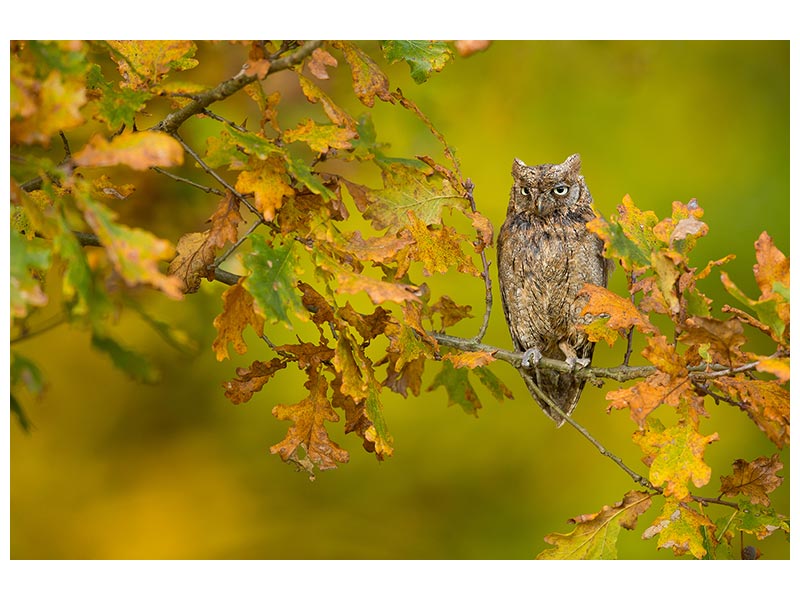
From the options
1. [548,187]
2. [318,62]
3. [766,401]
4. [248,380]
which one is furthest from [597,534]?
[318,62]

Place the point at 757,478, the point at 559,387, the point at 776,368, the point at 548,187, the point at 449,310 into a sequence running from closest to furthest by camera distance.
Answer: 1. the point at 776,368
2. the point at 757,478
3. the point at 449,310
4. the point at 548,187
5. the point at 559,387

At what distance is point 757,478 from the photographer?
1.36 metres

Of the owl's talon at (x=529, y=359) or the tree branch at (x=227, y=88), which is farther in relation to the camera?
the owl's talon at (x=529, y=359)

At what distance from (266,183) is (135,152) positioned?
289mm

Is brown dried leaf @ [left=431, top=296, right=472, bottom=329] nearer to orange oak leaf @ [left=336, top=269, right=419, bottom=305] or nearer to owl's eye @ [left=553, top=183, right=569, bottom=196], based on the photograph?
owl's eye @ [left=553, top=183, right=569, bottom=196]

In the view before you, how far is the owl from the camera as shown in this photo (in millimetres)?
1720

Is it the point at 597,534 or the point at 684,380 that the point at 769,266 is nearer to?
the point at 684,380

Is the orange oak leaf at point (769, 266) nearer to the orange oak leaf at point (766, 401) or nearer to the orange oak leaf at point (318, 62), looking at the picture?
the orange oak leaf at point (766, 401)

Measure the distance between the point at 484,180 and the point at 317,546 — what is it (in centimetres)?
119

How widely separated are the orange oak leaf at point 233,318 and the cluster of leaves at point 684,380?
0.45 m

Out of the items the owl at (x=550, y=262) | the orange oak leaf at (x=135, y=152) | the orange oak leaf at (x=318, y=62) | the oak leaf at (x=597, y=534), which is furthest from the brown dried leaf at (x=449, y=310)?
the orange oak leaf at (x=135, y=152)

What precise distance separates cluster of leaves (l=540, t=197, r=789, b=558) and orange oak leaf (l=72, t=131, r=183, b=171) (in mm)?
535

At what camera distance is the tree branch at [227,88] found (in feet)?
3.66
